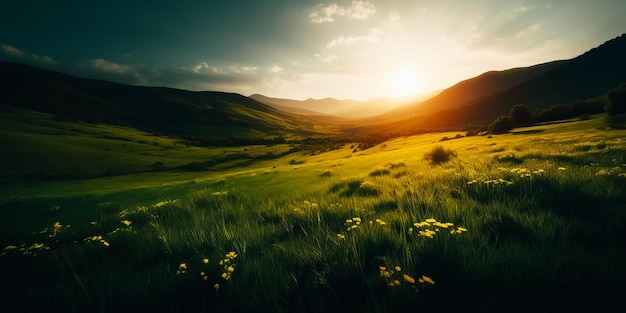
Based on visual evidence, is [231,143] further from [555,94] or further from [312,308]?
[555,94]

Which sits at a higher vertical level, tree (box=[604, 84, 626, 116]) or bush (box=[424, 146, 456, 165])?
tree (box=[604, 84, 626, 116])

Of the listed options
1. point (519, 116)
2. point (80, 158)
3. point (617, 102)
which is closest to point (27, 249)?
point (617, 102)

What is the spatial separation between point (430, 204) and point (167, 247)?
392 centimetres

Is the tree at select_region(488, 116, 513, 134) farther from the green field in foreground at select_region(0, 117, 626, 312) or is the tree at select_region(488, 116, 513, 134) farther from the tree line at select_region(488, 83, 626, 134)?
the green field in foreground at select_region(0, 117, 626, 312)

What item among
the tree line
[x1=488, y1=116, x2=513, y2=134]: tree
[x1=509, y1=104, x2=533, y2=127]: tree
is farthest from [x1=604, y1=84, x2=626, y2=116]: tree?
[x1=509, y1=104, x2=533, y2=127]: tree

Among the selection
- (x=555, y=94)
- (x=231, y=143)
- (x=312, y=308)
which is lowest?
(x=231, y=143)

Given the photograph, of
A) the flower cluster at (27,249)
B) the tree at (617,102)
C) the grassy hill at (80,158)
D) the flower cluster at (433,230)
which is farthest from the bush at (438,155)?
the grassy hill at (80,158)

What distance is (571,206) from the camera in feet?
12.0

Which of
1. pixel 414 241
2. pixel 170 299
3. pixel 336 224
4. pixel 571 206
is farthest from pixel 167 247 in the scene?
pixel 571 206

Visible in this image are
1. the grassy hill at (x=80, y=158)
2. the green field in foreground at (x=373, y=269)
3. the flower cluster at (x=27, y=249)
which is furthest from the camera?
the grassy hill at (x=80, y=158)

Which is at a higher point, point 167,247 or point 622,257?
point 622,257

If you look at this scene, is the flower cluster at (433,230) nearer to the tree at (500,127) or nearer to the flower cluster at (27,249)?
the flower cluster at (27,249)

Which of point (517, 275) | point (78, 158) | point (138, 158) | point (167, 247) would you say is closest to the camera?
point (517, 275)

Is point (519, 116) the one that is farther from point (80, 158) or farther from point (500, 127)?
point (80, 158)
